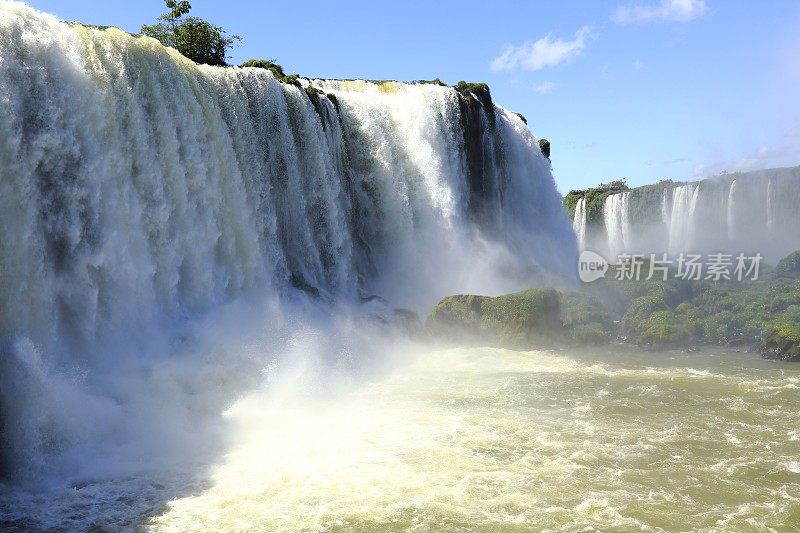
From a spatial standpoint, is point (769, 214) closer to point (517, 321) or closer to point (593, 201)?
point (593, 201)

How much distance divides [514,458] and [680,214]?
36.9m

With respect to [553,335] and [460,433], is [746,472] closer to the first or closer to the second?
[460,433]

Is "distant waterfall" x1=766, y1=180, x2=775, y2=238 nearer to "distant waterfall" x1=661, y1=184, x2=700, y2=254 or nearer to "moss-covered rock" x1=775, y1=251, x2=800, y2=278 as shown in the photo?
"distant waterfall" x1=661, y1=184, x2=700, y2=254

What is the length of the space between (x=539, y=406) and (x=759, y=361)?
7.55 meters

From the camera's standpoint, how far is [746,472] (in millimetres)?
8258

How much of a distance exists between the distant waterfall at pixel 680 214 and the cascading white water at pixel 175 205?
19.0 meters

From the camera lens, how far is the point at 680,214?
41.4 metres

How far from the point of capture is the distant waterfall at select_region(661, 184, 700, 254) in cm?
4028

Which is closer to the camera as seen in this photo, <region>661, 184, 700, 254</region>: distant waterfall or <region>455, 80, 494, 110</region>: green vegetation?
<region>455, 80, 494, 110</region>: green vegetation

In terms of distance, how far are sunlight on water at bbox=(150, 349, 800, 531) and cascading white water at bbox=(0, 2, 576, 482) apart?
2793 mm

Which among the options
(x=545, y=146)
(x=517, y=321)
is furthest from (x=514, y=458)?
(x=545, y=146)

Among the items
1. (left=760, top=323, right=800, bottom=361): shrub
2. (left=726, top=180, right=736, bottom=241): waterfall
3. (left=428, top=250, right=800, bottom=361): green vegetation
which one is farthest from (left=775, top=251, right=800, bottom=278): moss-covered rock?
(left=726, top=180, right=736, bottom=241): waterfall

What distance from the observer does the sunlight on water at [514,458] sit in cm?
718

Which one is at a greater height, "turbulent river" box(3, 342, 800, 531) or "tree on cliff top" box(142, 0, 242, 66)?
"tree on cliff top" box(142, 0, 242, 66)
